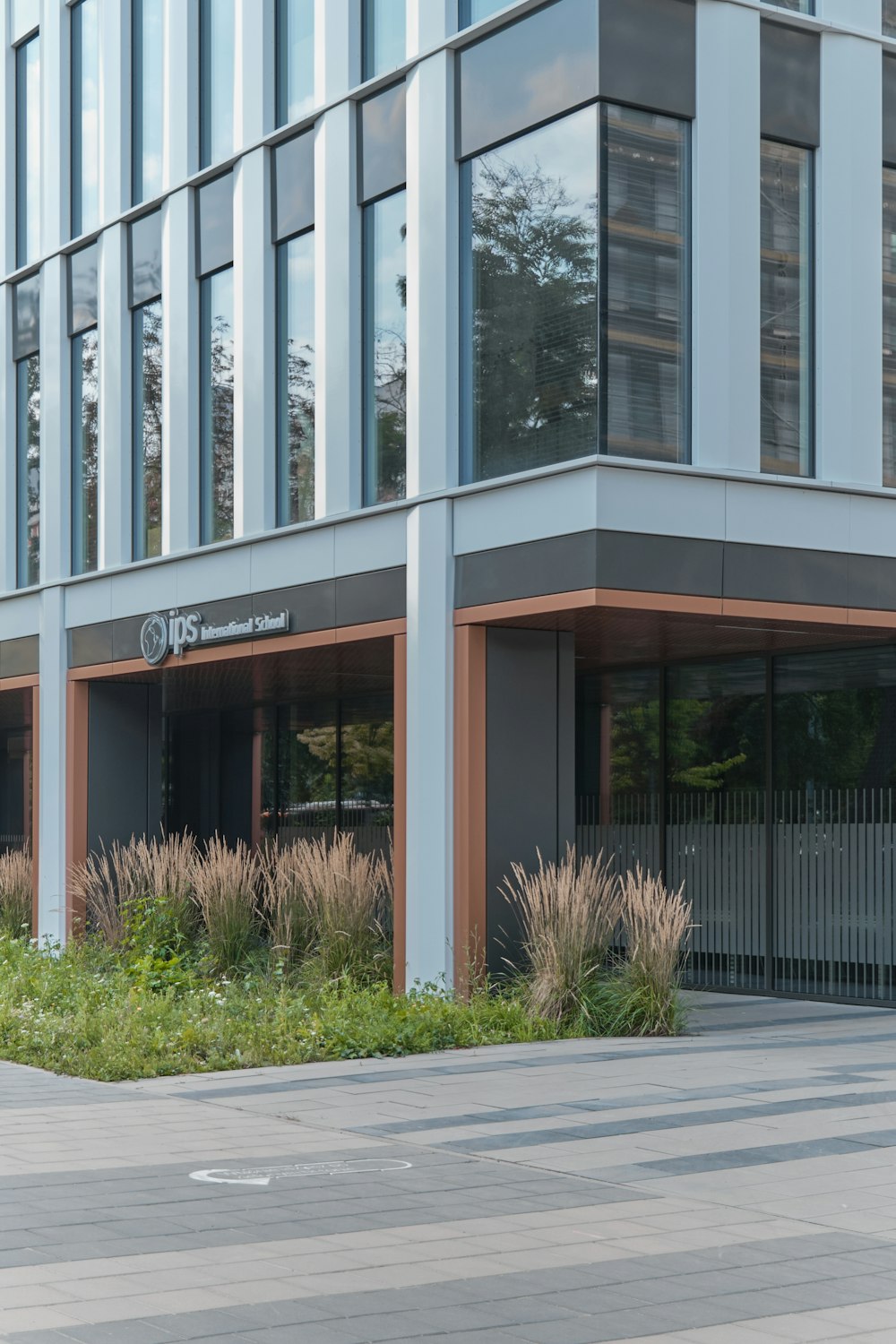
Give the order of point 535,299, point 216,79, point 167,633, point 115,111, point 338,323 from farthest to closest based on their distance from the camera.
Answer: point 115,111 < point 216,79 < point 167,633 < point 338,323 < point 535,299

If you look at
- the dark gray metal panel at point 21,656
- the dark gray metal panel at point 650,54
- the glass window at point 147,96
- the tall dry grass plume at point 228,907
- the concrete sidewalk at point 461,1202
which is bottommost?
the concrete sidewalk at point 461,1202

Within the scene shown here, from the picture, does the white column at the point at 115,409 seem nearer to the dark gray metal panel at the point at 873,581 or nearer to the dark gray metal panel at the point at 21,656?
the dark gray metal panel at the point at 21,656

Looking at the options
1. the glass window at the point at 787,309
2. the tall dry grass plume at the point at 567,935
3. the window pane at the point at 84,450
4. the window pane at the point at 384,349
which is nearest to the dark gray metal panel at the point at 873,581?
the glass window at the point at 787,309

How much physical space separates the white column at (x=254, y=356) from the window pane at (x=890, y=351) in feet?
20.5

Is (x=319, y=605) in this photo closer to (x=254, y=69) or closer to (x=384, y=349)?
(x=384, y=349)

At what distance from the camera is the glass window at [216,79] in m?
19.4

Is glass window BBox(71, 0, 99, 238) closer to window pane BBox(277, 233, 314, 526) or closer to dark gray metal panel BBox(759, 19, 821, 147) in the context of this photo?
window pane BBox(277, 233, 314, 526)

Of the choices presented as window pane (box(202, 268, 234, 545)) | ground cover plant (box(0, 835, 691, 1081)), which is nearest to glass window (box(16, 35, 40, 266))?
window pane (box(202, 268, 234, 545))

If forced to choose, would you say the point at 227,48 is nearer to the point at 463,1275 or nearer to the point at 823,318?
the point at 823,318

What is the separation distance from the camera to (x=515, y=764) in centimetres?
1492

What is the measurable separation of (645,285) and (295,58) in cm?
621

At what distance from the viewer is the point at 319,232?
17344 millimetres

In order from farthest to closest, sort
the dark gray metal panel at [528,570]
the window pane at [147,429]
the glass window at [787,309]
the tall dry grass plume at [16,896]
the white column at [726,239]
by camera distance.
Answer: the tall dry grass plume at [16,896]
the window pane at [147,429]
the glass window at [787,309]
the white column at [726,239]
the dark gray metal panel at [528,570]

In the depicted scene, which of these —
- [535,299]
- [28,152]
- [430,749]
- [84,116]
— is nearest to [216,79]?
[84,116]
